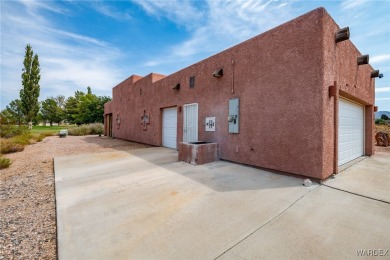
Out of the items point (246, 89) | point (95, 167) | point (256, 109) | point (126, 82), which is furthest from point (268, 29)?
point (126, 82)

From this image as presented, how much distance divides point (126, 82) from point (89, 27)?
19.0ft

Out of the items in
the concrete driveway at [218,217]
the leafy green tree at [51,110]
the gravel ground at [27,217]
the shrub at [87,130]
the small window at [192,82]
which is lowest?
the gravel ground at [27,217]

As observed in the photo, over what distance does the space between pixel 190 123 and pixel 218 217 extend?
5.74 meters

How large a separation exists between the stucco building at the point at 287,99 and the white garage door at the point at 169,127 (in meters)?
0.67

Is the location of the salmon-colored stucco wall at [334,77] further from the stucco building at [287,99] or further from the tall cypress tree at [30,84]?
the tall cypress tree at [30,84]

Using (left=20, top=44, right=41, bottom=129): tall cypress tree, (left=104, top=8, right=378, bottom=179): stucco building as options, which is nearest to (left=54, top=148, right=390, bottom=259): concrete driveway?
(left=104, top=8, right=378, bottom=179): stucco building

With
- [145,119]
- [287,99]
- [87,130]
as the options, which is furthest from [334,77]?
[87,130]

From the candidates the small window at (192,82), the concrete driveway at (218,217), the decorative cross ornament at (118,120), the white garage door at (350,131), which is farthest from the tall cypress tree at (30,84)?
the white garage door at (350,131)

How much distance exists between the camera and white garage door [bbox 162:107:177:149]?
9.28m

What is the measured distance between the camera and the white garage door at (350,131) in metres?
5.59

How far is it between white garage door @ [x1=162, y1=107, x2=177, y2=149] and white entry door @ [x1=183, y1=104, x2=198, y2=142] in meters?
1.04

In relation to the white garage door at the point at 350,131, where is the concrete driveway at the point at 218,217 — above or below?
below

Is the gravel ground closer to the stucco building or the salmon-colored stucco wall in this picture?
the stucco building

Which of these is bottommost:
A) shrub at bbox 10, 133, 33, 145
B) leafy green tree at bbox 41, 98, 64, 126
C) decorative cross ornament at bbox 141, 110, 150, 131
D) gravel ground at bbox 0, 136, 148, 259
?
gravel ground at bbox 0, 136, 148, 259
